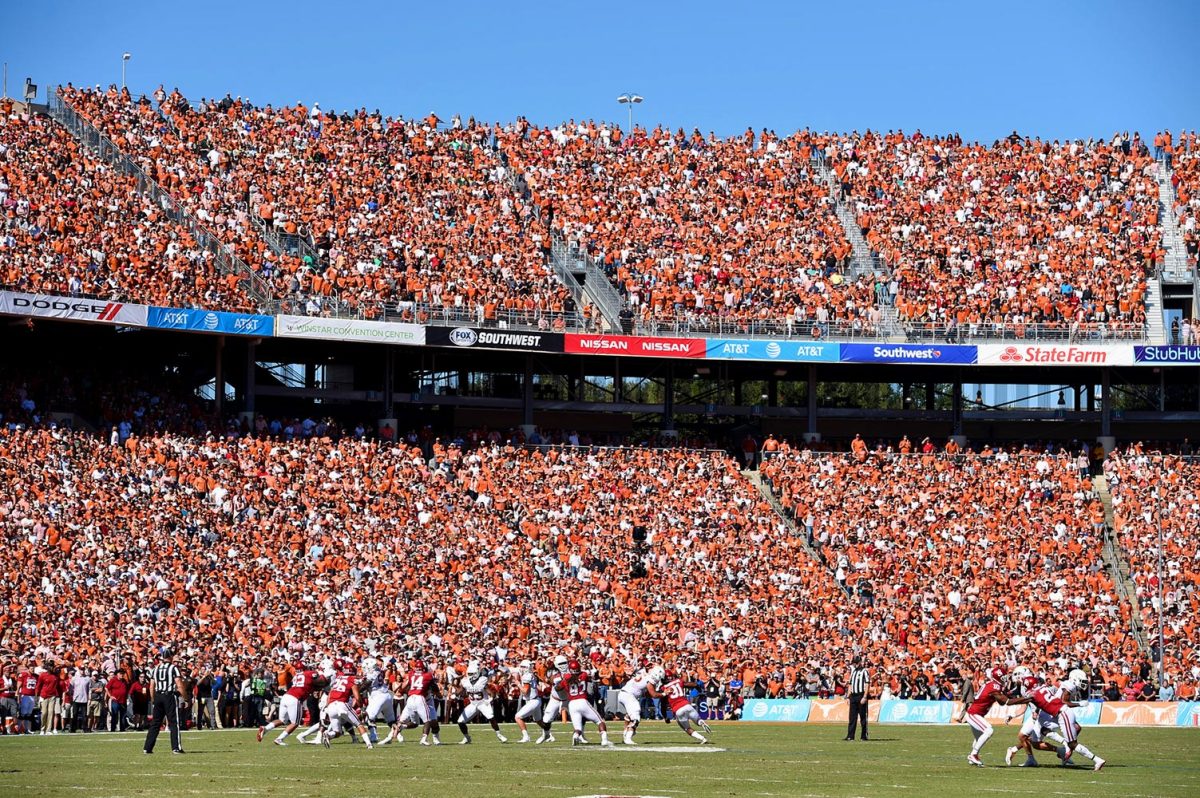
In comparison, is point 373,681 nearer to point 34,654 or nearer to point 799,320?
point 34,654

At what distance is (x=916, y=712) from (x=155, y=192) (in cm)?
2573

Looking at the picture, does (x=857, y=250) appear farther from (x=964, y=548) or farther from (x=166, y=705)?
(x=166, y=705)

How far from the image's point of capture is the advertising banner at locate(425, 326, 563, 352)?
46.9 meters

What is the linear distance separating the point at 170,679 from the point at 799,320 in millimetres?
29091

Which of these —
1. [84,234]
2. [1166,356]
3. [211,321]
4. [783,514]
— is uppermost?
[84,234]

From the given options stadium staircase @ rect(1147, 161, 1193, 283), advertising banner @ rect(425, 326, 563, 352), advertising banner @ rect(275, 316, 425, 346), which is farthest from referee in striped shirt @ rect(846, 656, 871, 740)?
stadium staircase @ rect(1147, 161, 1193, 283)

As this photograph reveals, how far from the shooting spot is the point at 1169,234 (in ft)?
177

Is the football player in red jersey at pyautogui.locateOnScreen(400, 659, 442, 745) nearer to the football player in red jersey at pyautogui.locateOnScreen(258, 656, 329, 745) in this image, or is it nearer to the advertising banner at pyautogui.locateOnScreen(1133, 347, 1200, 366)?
the football player in red jersey at pyautogui.locateOnScreen(258, 656, 329, 745)

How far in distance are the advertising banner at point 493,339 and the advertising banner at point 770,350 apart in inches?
178

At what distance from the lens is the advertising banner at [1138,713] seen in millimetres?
34500

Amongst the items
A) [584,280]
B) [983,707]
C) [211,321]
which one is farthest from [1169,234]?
[983,707]

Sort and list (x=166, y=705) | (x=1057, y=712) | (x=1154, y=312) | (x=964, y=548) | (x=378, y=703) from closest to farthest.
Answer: (x=1057, y=712) < (x=166, y=705) < (x=378, y=703) < (x=964, y=548) < (x=1154, y=312)

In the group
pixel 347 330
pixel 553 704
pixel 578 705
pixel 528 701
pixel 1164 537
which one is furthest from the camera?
pixel 347 330

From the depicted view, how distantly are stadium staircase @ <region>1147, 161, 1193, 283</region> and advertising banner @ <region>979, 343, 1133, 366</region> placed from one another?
2.68 m
